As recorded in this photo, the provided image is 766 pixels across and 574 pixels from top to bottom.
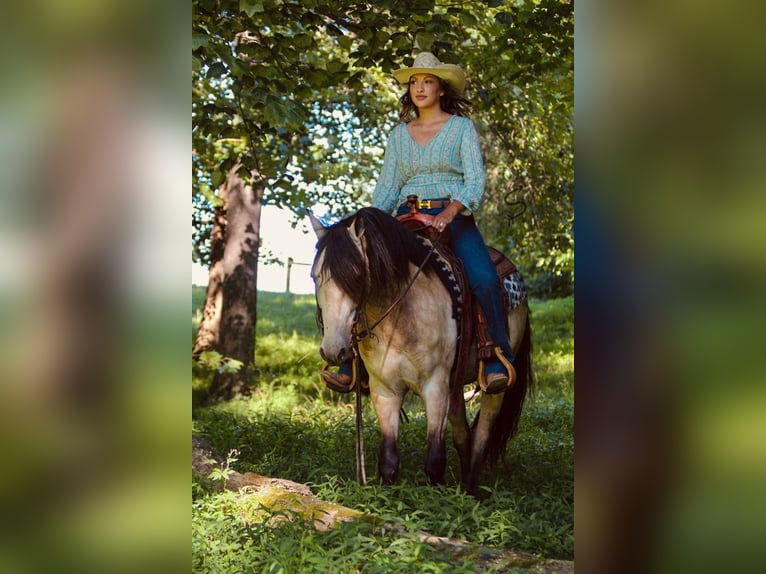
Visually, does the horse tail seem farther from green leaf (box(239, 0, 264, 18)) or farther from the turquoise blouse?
green leaf (box(239, 0, 264, 18))

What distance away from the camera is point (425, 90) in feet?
17.3

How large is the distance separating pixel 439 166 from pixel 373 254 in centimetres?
107

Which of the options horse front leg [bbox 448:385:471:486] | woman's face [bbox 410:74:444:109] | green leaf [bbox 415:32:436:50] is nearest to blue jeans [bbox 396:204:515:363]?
woman's face [bbox 410:74:444:109]

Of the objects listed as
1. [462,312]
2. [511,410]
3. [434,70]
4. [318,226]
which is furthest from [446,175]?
[511,410]

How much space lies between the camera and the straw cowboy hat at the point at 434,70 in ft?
17.1

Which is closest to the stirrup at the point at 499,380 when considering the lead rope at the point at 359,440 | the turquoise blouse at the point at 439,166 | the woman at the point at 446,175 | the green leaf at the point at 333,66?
the woman at the point at 446,175

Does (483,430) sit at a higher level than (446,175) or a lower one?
lower

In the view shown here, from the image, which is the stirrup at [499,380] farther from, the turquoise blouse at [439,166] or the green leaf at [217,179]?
the green leaf at [217,179]

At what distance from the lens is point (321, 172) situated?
37.4 feet
